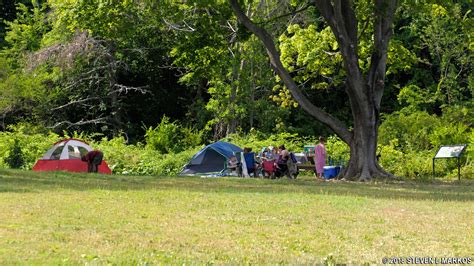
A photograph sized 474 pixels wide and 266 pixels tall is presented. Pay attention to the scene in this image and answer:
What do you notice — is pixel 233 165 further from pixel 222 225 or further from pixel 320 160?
pixel 222 225

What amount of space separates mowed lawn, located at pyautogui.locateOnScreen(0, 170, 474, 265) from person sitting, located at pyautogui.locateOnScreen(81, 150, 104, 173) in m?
8.29

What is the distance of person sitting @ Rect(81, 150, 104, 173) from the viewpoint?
27.5m

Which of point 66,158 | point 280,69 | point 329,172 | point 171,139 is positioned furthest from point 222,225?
point 171,139

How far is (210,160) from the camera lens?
30.6 metres

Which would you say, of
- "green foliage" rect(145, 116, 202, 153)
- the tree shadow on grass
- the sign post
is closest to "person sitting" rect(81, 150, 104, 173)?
the tree shadow on grass

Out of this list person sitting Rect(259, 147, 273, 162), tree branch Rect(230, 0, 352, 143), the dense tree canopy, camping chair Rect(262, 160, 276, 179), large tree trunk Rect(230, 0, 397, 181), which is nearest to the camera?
large tree trunk Rect(230, 0, 397, 181)

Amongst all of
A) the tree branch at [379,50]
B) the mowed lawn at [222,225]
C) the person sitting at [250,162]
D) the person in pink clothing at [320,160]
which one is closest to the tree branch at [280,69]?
the tree branch at [379,50]

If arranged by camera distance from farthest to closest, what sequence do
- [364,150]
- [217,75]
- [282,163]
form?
[217,75] → [282,163] → [364,150]

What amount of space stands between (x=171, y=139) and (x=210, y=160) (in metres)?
6.68

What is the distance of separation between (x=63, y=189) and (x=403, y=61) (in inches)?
692

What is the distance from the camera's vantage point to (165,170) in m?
32.1

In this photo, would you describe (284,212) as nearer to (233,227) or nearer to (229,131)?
(233,227)

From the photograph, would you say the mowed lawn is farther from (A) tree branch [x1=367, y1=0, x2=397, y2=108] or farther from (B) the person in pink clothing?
(B) the person in pink clothing

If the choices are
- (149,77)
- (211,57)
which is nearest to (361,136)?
(211,57)
